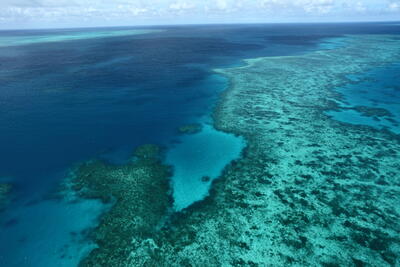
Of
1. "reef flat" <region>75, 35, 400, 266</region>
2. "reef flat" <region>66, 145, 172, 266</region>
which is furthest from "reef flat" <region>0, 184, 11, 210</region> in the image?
"reef flat" <region>75, 35, 400, 266</region>

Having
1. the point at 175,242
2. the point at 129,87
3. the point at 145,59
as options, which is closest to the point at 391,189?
the point at 175,242

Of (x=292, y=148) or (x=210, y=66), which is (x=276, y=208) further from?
(x=210, y=66)

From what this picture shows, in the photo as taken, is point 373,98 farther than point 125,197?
Yes

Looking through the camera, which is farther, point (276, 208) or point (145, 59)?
point (145, 59)

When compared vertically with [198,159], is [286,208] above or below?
above

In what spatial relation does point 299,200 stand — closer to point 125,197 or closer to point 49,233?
point 125,197

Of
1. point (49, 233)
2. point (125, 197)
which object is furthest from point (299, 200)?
point (49, 233)

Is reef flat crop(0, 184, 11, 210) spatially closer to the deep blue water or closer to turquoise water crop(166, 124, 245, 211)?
the deep blue water
